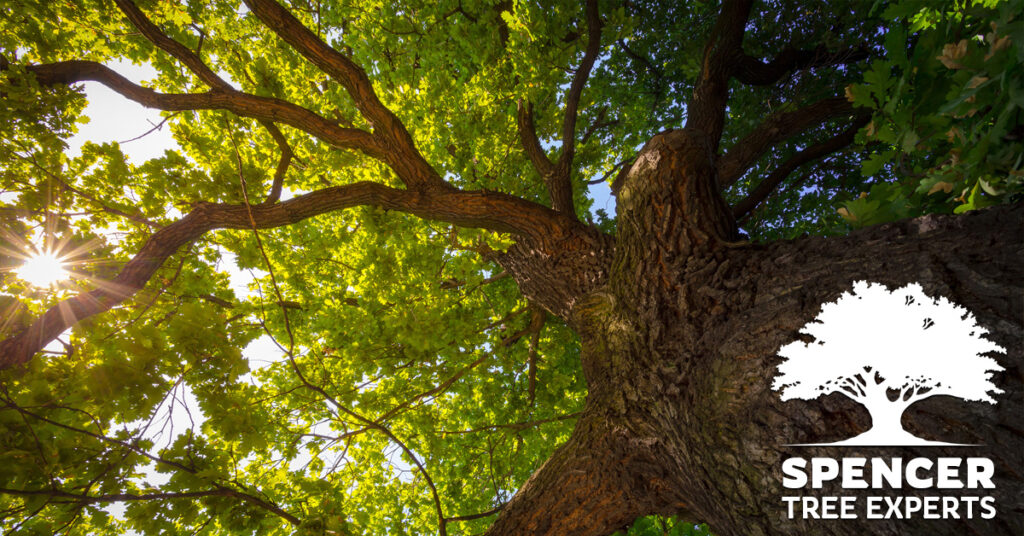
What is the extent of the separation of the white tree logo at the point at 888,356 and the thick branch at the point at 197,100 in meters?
3.61

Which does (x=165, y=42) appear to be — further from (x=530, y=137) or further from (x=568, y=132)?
(x=568, y=132)

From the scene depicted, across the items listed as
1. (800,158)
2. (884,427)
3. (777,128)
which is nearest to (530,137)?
(777,128)

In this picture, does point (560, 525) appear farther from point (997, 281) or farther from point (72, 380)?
point (72, 380)

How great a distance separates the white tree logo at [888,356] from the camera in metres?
1.26

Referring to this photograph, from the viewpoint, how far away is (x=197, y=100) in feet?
10.4

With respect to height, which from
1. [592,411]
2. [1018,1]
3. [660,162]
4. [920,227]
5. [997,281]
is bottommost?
[592,411]

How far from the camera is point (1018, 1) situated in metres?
1.20

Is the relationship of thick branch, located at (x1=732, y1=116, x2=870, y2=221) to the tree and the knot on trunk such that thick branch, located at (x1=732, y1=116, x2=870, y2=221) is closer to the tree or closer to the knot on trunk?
the tree

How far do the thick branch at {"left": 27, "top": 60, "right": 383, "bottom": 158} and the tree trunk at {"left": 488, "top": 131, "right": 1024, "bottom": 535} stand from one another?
274cm

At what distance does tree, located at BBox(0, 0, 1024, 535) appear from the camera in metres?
1.68

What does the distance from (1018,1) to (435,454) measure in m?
5.79

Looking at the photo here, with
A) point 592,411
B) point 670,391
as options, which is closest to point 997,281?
point 670,391

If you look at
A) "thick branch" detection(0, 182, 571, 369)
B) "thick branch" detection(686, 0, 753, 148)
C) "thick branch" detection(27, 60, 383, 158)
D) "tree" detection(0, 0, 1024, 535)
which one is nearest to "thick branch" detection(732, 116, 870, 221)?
"tree" detection(0, 0, 1024, 535)

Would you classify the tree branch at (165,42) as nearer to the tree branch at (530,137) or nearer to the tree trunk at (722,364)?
the tree branch at (530,137)
